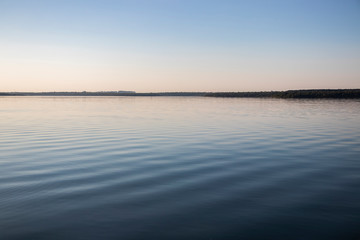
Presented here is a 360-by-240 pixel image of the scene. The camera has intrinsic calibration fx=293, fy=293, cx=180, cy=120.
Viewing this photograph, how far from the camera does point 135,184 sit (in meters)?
7.86

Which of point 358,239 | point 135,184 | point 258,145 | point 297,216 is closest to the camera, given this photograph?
point 358,239

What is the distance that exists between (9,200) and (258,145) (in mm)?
10836

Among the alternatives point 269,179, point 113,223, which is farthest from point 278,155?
point 113,223

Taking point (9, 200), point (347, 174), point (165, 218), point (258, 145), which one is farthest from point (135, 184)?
point (258, 145)

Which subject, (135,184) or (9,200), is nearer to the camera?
(9,200)

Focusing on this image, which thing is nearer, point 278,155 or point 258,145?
point 278,155

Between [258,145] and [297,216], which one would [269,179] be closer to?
[297,216]

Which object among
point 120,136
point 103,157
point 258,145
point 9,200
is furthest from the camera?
point 120,136

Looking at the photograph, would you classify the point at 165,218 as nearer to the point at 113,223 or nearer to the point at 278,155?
the point at 113,223

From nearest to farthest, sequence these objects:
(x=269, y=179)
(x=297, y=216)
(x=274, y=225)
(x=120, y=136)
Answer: (x=274, y=225)
(x=297, y=216)
(x=269, y=179)
(x=120, y=136)

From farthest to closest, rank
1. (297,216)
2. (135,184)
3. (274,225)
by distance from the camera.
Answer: (135,184) < (297,216) < (274,225)

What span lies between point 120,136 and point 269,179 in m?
10.8

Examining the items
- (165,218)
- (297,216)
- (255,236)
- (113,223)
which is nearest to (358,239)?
(297,216)

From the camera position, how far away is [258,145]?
14.2m
